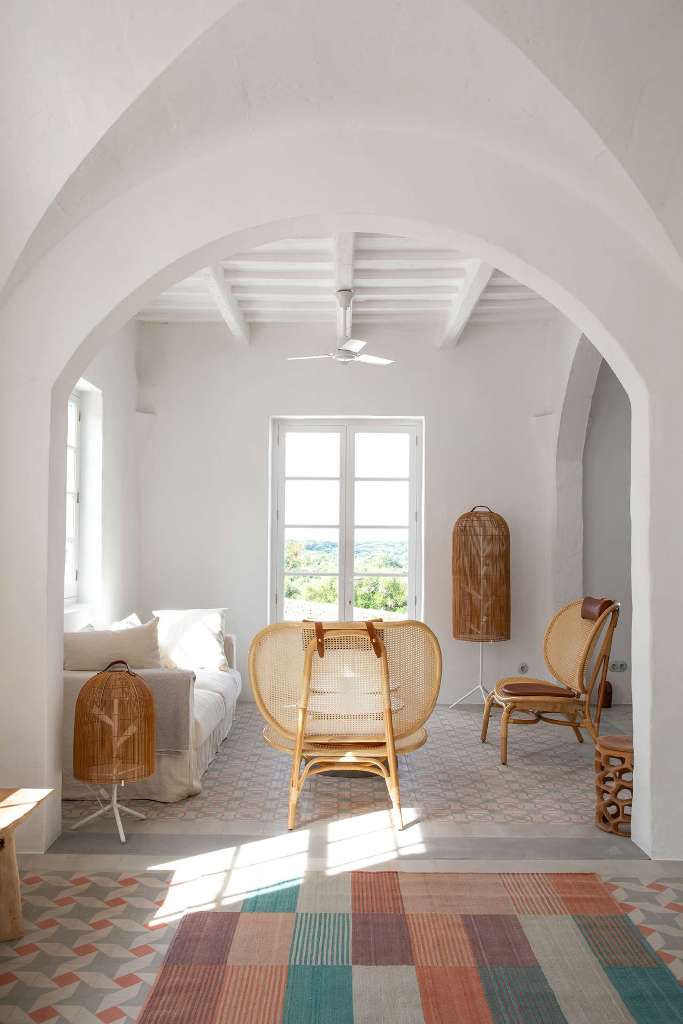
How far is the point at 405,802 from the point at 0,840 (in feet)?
7.55

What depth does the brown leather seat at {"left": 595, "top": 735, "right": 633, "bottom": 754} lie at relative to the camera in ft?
14.0

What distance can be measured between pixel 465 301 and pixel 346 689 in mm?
3302

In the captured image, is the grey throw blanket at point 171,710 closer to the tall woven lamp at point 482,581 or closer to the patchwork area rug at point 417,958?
the patchwork area rug at point 417,958

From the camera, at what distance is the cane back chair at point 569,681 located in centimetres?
545

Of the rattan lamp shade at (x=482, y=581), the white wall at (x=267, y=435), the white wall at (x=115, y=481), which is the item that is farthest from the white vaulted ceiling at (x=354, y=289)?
the rattan lamp shade at (x=482, y=581)

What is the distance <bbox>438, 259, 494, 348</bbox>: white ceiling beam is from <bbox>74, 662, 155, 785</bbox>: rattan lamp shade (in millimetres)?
3395

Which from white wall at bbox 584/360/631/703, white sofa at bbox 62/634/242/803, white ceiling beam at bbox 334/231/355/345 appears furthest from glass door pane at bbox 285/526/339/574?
white sofa at bbox 62/634/242/803

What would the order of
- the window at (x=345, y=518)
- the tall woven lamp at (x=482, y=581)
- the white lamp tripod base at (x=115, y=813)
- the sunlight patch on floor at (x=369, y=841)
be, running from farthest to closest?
the window at (x=345, y=518), the tall woven lamp at (x=482, y=581), the white lamp tripod base at (x=115, y=813), the sunlight patch on floor at (x=369, y=841)

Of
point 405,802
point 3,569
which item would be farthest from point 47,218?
point 405,802

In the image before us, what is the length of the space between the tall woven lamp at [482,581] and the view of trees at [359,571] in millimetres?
794

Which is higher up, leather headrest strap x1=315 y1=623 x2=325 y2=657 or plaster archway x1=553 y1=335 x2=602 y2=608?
plaster archway x1=553 y1=335 x2=602 y2=608

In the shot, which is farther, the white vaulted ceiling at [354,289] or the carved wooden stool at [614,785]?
the white vaulted ceiling at [354,289]

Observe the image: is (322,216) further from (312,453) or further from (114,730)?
(312,453)

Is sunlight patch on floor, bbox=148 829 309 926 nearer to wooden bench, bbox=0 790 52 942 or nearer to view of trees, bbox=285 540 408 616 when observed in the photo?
wooden bench, bbox=0 790 52 942
